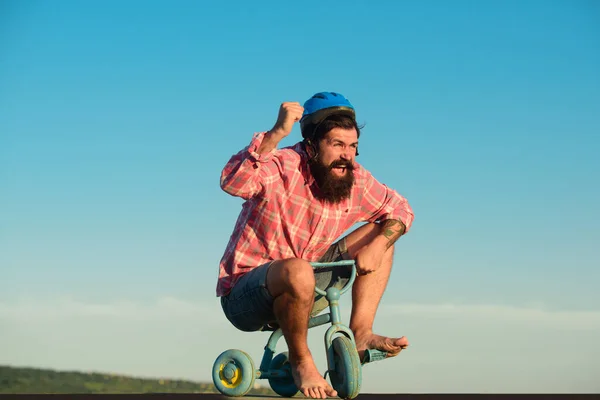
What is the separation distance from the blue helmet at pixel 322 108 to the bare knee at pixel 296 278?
122cm

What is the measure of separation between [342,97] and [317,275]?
140 cm

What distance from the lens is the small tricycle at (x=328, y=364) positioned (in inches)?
209

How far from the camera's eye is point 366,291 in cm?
623

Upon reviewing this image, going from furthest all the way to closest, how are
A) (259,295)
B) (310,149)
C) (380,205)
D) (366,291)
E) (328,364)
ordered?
(380,205), (366,291), (310,149), (259,295), (328,364)

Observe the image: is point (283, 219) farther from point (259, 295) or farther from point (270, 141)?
point (270, 141)

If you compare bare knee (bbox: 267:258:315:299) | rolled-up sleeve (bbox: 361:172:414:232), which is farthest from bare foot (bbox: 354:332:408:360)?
rolled-up sleeve (bbox: 361:172:414:232)

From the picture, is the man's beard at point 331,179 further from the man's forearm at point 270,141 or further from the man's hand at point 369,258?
the man's forearm at point 270,141

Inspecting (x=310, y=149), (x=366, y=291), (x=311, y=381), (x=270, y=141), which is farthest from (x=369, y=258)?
(x=270, y=141)

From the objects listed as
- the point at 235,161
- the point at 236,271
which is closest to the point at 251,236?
the point at 236,271

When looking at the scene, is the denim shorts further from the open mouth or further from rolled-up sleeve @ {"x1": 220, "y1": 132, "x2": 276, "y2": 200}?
the open mouth

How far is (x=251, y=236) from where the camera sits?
600 centimetres

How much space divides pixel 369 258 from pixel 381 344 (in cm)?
71

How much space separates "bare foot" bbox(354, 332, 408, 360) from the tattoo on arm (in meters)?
0.78

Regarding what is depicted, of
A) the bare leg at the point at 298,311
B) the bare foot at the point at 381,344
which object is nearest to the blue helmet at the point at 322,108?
the bare leg at the point at 298,311
